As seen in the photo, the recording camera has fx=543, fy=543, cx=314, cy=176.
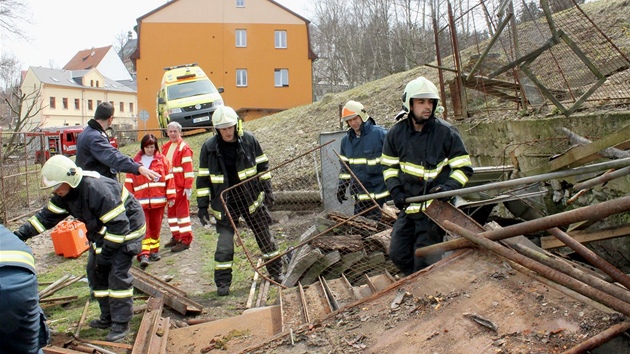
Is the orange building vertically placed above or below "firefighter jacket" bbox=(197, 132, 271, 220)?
above

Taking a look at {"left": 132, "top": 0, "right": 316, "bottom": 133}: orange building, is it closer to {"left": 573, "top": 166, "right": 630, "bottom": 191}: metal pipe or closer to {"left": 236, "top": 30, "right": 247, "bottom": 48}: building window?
{"left": 236, "top": 30, "right": 247, "bottom": 48}: building window

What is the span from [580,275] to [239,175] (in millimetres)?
3851

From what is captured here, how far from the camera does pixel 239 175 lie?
5.78 metres

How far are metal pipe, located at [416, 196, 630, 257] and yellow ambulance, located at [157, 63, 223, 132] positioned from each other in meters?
15.8

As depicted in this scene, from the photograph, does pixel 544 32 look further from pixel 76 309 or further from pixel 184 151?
pixel 76 309

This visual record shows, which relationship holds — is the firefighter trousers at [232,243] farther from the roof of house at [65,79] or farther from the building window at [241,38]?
the roof of house at [65,79]

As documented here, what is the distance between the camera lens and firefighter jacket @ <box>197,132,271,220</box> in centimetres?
573

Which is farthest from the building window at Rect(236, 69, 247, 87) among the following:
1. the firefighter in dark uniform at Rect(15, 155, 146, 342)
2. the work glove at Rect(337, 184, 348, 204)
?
the firefighter in dark uniform at Rect(15, 155, 146, 342)

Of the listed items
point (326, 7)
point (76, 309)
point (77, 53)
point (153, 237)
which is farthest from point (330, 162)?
point (77, 53)

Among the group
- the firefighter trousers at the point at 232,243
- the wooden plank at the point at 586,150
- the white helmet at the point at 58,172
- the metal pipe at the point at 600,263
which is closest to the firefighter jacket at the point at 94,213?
the white helmet at the point at 58,172

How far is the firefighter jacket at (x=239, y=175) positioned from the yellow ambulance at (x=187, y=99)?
1272cm

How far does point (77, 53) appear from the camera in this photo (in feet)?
230

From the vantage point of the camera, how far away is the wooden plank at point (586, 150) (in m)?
3.74

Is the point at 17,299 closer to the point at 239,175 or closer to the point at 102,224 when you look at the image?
the point at 102,224
